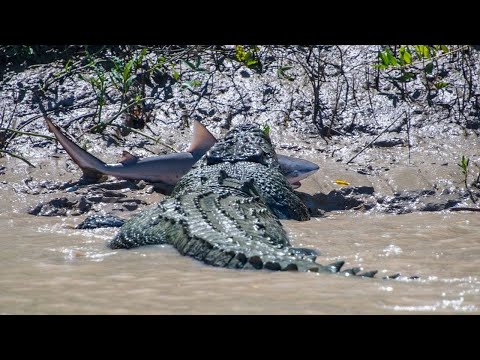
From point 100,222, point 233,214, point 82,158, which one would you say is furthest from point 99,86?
point 233,214

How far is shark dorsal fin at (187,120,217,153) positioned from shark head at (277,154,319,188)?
65cm

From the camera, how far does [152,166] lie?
7051mm

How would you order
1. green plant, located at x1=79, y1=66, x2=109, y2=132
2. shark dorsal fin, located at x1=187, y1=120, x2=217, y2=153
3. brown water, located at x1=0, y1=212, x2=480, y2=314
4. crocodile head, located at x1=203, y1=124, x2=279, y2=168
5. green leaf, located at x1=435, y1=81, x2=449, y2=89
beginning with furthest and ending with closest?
green leaf, located at x1=435, y1=81, x2=449, y2=89, green plant, located at x1=79, y1=66, x2=109, y2=132, shark dorsal fin, located at x1=187, y1=120, x2=217, y2=153, crocodile head, located at x1=203, y1=124, x2=279, y2=168, brown water, located at x1=0, y1=212, x2=480, y2=314

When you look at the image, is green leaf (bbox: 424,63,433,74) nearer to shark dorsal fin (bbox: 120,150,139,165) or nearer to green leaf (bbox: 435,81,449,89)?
green leaf (bbox: 435,81,449,89)

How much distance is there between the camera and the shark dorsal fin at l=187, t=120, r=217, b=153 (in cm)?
721

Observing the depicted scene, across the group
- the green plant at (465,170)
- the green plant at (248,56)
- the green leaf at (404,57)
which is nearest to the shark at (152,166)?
the green plant at (465,170)

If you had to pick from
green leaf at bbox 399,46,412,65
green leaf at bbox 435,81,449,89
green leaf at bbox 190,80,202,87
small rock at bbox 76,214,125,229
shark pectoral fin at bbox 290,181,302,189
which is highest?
green leaf at bbox 399,46,412,65

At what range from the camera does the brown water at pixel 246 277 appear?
10.7ft

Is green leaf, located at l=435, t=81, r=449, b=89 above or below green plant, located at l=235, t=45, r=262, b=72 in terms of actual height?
below

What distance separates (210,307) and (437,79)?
234 inches

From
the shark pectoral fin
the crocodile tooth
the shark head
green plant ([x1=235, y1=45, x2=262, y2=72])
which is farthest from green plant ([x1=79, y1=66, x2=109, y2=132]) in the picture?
the crocodile tooth

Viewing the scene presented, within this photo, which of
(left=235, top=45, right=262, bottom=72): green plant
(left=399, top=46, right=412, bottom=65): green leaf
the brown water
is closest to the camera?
the brown water

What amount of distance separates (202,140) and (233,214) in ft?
6.81
